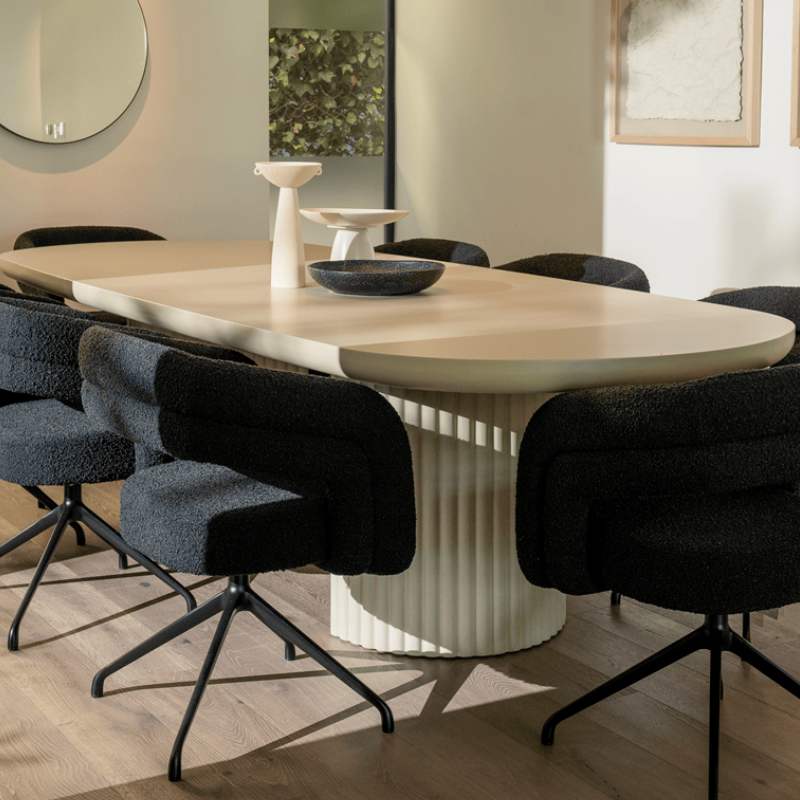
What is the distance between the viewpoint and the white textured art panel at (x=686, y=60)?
4.97 meters

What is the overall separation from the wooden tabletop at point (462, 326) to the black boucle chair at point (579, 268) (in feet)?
0.74

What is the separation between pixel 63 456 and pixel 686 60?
3318 millimetres

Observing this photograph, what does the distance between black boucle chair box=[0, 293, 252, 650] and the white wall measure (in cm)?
276

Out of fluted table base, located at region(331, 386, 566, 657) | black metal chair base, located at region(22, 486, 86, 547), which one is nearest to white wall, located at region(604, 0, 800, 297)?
fluted table base, located at region(331, 386, 566, 657)

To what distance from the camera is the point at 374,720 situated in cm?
255

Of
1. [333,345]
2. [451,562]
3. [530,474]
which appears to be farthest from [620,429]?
[451,562]

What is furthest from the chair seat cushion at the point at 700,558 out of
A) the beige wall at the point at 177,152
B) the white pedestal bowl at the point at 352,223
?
the beige wall at the point at 177,152

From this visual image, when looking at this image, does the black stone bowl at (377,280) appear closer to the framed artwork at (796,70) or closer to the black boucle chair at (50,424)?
the black boucle chair at (50,424)

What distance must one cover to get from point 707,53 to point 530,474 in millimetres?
3384

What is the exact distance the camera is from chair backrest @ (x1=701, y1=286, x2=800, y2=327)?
305 centimetres

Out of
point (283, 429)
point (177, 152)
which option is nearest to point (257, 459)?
point (283, 429)

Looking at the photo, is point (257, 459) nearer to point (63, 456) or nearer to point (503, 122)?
point (63, 456)

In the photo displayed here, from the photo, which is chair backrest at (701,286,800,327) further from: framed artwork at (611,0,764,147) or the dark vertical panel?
the dark vertical panel

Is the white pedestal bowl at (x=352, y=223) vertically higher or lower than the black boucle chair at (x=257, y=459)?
higher
